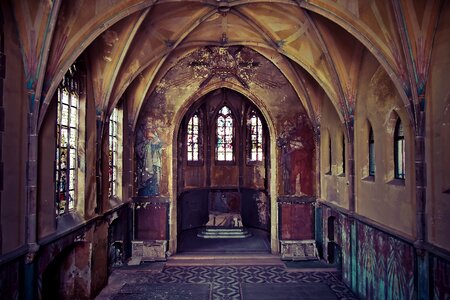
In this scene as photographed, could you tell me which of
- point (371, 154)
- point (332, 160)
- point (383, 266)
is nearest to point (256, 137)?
point (332, 160)

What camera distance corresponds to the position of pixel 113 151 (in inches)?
512

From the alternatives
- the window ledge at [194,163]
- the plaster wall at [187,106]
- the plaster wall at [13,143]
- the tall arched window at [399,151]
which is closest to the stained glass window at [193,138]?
the window ledge at [194,163]

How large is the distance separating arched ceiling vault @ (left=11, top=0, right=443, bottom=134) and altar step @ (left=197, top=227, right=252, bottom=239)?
22.8 ft

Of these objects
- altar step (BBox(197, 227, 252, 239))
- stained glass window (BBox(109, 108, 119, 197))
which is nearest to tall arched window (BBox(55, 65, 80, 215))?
stained glass window (BBox(109, 108, 119, 197))

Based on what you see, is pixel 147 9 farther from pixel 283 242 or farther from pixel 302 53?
pixel 283 242

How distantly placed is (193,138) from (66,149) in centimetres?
1089

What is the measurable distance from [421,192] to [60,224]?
7998 millimetres

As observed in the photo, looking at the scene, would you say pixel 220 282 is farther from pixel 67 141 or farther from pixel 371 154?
pixel 67 141

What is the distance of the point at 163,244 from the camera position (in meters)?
14.3

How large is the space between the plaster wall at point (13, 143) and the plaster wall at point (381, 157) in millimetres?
7755

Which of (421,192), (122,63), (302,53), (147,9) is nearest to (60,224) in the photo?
(122,63)

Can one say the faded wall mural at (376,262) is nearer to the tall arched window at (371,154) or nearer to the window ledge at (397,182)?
the window ledge at (397,182)

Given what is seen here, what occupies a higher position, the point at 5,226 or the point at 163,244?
the point at 5,226

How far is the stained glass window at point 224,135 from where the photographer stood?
20.2 metres
